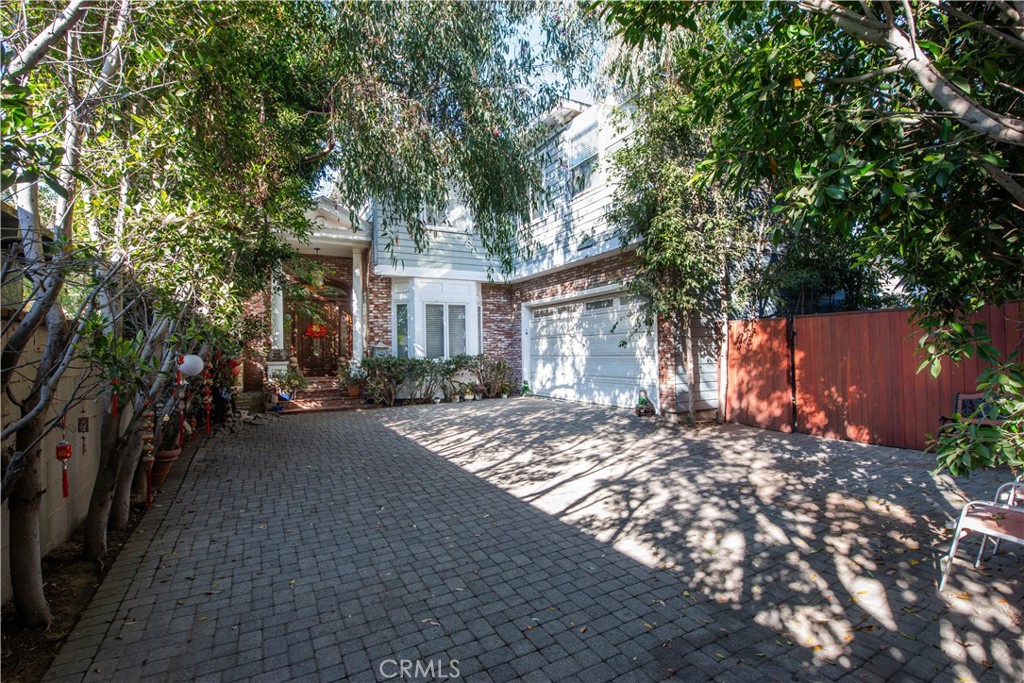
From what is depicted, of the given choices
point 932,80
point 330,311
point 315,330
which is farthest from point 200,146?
point 330,311

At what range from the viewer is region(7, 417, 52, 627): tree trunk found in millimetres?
2891

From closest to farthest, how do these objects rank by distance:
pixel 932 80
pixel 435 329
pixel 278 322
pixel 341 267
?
pixel 932 80, pixel 278 322, pixel 435 329, pixel 341 267

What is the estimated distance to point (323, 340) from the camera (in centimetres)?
1452

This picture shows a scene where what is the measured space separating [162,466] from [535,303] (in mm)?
9810

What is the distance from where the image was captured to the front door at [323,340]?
14070 millimetres

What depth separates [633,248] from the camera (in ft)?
31.7

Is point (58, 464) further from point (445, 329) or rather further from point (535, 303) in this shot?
point (535, 303)

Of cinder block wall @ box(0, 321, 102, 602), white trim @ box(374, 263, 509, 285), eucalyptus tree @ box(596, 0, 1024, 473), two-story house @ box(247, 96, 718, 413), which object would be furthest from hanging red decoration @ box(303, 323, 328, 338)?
eucalyptus tree @ box(596, 0, 1024, 473)

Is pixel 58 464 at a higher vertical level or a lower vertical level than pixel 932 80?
lower

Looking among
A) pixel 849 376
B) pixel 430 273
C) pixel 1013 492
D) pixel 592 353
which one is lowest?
pixel 1013 492

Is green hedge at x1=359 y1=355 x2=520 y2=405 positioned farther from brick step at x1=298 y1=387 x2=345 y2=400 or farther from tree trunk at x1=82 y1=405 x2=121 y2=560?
tree trunk at x1=82 y1=405 x2=121 y2=560

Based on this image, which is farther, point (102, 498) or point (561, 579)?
point (102, 498)

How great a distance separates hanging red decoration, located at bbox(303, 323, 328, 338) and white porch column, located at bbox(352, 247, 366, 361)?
42.8 inches

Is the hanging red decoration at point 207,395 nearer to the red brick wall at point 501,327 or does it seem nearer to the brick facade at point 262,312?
the brick facade at point 262,312
